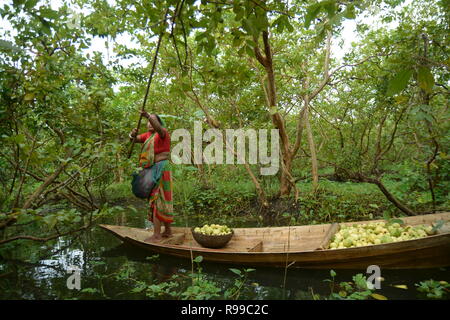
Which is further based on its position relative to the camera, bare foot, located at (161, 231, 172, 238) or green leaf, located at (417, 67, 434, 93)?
bare foot, located at (161, 231, 172, 238)

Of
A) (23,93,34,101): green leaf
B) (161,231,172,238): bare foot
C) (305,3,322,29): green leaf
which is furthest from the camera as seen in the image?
(161,231,172,238): bare foot

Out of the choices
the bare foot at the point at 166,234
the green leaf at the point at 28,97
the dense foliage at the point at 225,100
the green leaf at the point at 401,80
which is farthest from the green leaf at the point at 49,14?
the bare foot at the point at 166,234

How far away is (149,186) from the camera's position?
13.9 ft

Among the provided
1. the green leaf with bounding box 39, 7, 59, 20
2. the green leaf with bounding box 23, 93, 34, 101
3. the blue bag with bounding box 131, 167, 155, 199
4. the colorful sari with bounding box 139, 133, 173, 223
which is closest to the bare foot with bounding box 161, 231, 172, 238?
the colorful sari with bounding box 139, 133, 173, 223

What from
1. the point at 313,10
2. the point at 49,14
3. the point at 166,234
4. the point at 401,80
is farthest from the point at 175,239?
the point at 401,80

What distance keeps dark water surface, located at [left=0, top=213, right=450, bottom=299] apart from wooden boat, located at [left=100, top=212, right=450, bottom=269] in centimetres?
12

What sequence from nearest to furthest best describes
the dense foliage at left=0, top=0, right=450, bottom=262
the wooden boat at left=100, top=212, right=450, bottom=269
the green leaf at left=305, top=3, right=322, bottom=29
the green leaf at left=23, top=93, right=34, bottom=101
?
the green leaf at left=305, top=3, right=322, bottom=29 < the dense foliage at left=0, top=0, right=450, bottom=262 < the green leaf at left=23, top=93, right=34, bottom=101 < the wooden boat at left=100, top=212, right=450, bottom=269

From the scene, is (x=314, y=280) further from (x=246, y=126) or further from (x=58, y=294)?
(x=246, y=126)

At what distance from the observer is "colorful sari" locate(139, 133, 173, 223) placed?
169 inches

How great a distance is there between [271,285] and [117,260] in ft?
7.16

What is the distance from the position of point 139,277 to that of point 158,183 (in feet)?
4.44

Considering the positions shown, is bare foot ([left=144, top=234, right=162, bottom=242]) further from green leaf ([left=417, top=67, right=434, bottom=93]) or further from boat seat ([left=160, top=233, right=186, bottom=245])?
green leaf ([left=417, top=67, right=434, bottom=93])

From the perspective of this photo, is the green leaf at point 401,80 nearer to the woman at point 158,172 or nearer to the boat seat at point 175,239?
the woman at point 158,172
